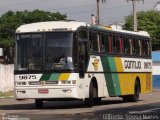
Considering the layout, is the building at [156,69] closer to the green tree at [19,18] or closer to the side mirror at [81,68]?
the green tree at [19,18]

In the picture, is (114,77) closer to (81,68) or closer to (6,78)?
(81,68)

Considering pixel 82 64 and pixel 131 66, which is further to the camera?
pixel 131 66

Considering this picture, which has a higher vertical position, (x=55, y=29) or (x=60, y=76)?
(x=55, y=29)

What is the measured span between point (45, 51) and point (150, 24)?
7380 cm

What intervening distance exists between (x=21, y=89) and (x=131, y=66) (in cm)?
737

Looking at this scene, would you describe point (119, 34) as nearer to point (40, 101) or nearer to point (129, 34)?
point (129, 34)

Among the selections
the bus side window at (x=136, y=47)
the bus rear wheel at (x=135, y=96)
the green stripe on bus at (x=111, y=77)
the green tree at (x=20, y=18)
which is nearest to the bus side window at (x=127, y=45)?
the bus side window at (x=136, y=47)

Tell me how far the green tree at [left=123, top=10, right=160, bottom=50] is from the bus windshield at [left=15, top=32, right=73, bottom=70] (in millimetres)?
70518

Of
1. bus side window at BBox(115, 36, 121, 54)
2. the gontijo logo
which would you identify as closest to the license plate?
the gontijo logo

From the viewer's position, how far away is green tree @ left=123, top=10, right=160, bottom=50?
3669 inches

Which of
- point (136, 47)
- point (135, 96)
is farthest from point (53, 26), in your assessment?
point (135, 96)

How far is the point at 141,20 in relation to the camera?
96438 mm

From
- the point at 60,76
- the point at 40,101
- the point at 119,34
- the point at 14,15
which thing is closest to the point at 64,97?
the point at 60,76

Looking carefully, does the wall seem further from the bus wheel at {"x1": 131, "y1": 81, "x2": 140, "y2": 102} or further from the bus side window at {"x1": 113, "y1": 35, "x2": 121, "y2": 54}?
the bus side window at {"x1": 113, "y1": 35, "x2": 121, "y2": 54}
